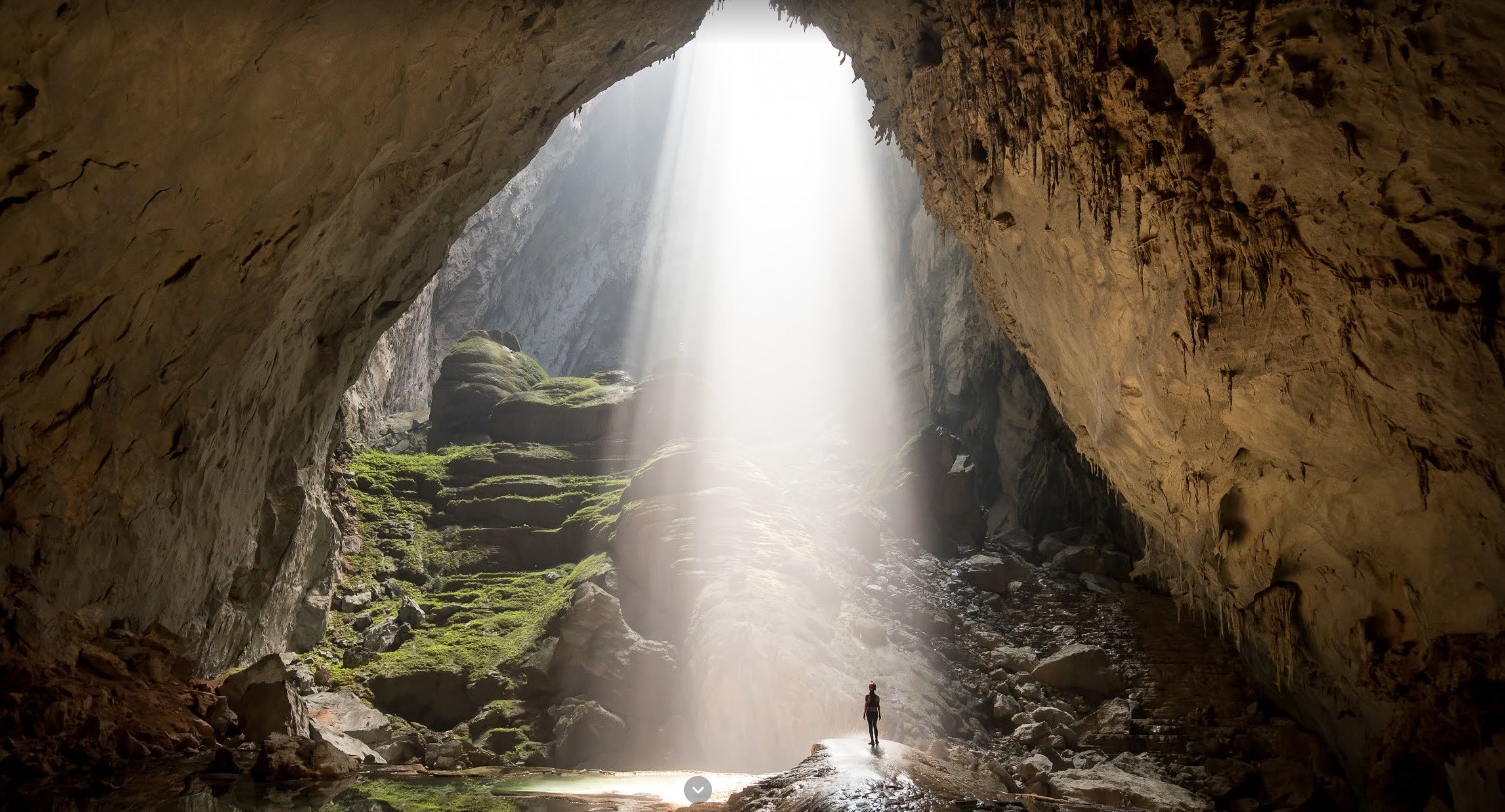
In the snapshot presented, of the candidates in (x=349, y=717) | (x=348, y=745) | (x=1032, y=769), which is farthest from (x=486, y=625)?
(x=1032, y=769)

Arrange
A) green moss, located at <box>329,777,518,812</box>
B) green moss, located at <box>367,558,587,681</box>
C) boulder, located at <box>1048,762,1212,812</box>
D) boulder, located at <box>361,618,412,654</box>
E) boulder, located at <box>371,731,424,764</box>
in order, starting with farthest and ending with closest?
boulder, located at <box>361,618,412,654</box>, green moss, located at <box>367,558,587,681</box>, boulder, located at <box>371,731,424,764</box>, boulder, located at <box>1048,762,1212,812</box>, green moss, located at <box>329,777,518,812</box>

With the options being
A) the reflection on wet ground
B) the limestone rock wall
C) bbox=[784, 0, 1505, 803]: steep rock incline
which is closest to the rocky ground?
the reflection on wet ground

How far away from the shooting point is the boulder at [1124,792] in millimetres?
10945

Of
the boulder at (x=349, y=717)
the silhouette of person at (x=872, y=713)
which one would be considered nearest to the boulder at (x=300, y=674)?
the boulder at (x=349, y=717)

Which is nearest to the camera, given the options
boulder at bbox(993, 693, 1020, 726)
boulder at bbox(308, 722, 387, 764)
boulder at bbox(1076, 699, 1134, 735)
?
boulder at bbox(308, 722, 387, 764)

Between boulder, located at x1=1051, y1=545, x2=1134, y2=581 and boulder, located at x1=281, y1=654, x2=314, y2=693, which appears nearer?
boulder, located at x1=281, y1=654, x2=314, y2=693

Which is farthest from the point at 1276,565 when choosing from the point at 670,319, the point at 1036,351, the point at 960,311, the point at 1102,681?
the point at 670,319

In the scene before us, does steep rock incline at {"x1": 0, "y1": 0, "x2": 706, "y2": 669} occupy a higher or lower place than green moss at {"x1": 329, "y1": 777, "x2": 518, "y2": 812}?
higher

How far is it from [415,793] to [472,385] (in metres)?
29.4

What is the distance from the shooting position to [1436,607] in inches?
346

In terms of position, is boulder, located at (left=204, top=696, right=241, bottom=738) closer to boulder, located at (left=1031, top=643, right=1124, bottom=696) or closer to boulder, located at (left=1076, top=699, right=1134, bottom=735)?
boulder, located at (left=1076, top=699, right=1134, bottom=735)

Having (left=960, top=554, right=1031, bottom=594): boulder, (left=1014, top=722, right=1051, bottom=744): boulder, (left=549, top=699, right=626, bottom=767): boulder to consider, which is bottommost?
(left=549, top=699, right=626, bottom=767): boulder

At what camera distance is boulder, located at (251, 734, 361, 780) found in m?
9.60

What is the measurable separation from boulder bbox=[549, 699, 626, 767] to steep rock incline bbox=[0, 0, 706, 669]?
6.59 meters
